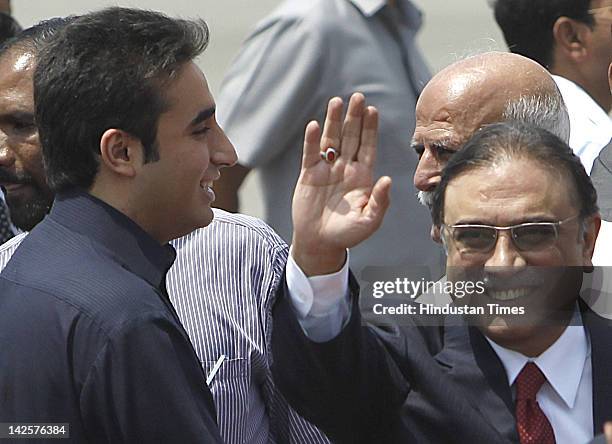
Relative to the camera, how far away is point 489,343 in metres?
2.23

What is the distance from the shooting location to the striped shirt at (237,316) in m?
2.59

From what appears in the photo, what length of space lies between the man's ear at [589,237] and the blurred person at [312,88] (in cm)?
121

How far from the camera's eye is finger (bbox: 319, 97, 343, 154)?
2193mm

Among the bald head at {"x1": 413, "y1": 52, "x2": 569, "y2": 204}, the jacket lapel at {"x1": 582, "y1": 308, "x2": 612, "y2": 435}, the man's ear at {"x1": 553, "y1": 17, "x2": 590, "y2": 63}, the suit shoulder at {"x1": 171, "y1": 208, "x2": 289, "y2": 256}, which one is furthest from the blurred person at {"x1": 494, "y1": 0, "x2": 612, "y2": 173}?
the jacket lapel at {"x1": 582, "y1": 308, "x2": 612, "y2": 435}

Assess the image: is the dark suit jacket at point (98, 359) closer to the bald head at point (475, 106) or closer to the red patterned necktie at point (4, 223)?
the bald head at point (475, 106)

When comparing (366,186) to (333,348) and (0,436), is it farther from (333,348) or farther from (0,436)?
(0,436)

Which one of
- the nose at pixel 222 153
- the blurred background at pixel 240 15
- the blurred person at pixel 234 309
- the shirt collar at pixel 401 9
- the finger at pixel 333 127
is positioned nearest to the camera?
the finger at pixel 333 127

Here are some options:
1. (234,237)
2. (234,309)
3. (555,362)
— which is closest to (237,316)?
(234,309)

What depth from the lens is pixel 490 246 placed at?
7.34 feet

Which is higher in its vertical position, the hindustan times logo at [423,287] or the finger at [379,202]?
the finger at [379,202]

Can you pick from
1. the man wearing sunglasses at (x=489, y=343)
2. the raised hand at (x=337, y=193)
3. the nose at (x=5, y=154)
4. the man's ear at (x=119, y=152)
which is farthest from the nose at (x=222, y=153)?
the nose at (x=5, y=154)

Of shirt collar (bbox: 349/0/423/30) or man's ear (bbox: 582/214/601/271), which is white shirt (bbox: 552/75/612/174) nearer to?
shirt collar (bbox: 349/0/423/30)

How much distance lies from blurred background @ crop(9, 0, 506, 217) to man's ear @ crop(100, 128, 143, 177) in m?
2.13

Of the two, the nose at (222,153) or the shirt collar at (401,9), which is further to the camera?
the shirt collar at (401,9)
